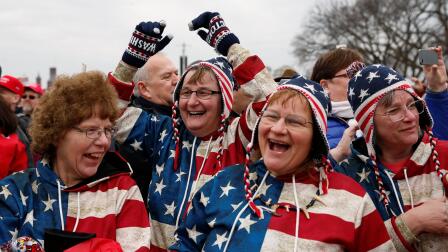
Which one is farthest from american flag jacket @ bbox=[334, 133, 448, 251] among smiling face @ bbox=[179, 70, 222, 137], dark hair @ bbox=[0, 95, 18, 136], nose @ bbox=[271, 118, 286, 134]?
dark hair @ bbox=[0, 95, 18, 136]

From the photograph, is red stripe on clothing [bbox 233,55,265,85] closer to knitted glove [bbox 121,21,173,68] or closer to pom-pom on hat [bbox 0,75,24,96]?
knitted glove [bbox 121,21,173,68]

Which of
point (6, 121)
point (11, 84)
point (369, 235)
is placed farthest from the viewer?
point (11, 84)

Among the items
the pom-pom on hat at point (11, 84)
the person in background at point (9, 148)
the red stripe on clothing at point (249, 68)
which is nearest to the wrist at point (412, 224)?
the red stripe on clothing at point (249, 68)

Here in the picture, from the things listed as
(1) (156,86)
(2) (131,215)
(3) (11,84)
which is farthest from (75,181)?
(3) (11,84)

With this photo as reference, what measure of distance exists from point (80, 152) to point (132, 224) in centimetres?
48

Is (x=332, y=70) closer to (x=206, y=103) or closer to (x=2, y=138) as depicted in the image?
(x=206, y=103)

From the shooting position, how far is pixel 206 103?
11.6 ft

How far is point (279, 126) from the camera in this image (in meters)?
2.73

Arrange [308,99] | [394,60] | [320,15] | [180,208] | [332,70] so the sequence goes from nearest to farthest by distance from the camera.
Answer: [308,99] → [180,208] → [332,70] → [394,60] → [320,15]

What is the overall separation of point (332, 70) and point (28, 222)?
2.41 meters

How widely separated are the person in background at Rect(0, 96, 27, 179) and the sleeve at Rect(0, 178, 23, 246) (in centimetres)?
202

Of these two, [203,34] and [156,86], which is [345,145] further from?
[156,86]

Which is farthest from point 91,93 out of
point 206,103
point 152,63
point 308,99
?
point 152,63

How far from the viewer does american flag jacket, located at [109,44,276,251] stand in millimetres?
3414
